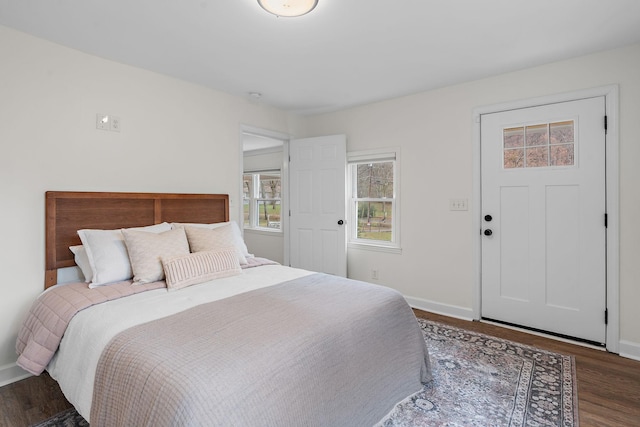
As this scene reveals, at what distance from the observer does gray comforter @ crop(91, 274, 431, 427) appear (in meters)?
1.14

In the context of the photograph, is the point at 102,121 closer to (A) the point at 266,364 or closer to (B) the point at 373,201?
(A) the point at 266,364

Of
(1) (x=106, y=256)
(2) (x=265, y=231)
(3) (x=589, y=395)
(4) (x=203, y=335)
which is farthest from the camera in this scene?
(2) (x=265, y=231)

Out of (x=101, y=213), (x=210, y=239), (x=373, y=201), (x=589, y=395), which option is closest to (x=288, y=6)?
(x=210, y=239)

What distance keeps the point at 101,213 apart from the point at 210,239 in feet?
2.90

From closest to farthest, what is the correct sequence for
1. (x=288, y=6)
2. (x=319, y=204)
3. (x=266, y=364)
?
(x=266, y=364), (x=288, y=6), (x=319, y=204)

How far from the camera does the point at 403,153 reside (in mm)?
3693

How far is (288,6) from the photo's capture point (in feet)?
6.06

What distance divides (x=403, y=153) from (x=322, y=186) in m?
1.06

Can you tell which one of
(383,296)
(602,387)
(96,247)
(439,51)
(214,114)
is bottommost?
(602,387)

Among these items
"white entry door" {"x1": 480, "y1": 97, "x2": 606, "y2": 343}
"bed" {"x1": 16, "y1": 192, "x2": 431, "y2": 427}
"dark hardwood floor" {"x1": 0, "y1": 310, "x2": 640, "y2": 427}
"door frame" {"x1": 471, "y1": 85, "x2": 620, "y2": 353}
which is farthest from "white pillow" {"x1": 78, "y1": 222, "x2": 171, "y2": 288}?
"door frame" {"x1": 471, "y1": 85, "x2": 620, "y2": 353}

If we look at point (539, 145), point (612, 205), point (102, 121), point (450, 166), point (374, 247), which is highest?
point (102, 121)

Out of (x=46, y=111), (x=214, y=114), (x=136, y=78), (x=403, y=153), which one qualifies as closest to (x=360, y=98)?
(x=403, y=153)

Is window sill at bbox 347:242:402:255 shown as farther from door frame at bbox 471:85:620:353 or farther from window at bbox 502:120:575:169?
door frame at bbox 471:85:620:353

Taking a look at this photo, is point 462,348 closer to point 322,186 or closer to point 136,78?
point 322,186
